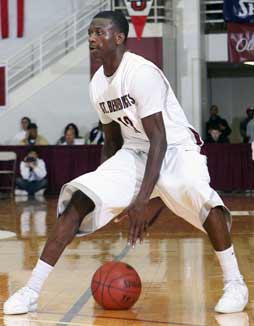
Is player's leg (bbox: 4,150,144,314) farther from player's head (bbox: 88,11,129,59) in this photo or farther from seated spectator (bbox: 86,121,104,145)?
seated spectator (bbox: 86,121,104,145)

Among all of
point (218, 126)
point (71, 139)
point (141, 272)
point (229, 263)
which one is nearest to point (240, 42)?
point (218, 126)

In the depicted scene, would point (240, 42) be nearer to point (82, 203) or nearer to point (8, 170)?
point (8, 170)

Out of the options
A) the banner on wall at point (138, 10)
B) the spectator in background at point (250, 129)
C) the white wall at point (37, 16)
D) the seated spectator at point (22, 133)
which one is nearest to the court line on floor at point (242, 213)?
the banner on wall at point (138, 10)

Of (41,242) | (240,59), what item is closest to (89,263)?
(41,242)

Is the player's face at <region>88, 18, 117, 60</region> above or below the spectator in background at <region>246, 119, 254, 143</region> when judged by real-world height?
above

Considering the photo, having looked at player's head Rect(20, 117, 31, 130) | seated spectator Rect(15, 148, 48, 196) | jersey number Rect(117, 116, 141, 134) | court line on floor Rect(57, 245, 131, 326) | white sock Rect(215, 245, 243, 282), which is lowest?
court line on floor Rect(57, 245, 131, 326)

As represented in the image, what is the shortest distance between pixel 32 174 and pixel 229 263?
41.2 ft

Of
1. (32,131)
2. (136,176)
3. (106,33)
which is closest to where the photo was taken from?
(106,33)

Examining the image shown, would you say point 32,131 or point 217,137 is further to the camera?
point 32,131

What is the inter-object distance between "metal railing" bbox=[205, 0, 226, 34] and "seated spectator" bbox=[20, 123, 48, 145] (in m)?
5.58

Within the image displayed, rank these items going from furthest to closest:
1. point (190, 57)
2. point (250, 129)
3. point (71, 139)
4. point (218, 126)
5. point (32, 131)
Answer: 1. point (190, 57)
2. point (250, 129)
3. point (218, 126)
4. point (32, 131)
5. point (71, 139)

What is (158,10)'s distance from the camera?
21328mm

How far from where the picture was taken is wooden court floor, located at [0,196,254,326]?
5.69 metres

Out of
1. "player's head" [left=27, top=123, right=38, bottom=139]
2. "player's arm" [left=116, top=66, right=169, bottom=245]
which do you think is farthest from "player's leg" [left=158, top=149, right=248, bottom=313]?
"player's head" [left=27, top=123, right=38, bottom=139]
